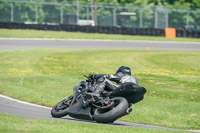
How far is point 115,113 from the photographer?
365 inches

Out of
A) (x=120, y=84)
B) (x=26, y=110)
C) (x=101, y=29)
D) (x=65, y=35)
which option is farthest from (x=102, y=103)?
(x=101, y=29)

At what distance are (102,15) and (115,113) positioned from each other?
3909 centimetres

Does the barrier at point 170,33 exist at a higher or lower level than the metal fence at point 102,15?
lower

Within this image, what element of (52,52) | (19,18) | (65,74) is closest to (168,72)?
(65,74)

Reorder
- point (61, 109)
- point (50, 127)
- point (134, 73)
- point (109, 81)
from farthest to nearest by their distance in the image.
→ point (134, 73) → point (61, 109) → point (109, 81) → point (50, 127)

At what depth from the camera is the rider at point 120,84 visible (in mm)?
9625

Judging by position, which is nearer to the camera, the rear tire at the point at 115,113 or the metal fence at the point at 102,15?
the rear tire at the point at 115,113

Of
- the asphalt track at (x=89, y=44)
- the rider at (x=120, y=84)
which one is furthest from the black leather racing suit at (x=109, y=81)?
the asphalt track at (x=89, y=44)

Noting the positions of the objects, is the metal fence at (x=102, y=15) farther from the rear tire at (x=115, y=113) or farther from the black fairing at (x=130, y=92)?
the rear tire at (x=115, y=113)

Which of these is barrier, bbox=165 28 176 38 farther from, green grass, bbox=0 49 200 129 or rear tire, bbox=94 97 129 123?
rear tire, bbox=94 97 129 123

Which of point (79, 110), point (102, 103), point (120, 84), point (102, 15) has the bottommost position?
point (79, 110)

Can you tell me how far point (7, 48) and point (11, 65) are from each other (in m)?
8.28

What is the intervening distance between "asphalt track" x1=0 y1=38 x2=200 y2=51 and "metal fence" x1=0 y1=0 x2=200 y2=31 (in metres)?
8.12

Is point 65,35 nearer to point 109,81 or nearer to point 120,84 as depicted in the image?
point 109,81
